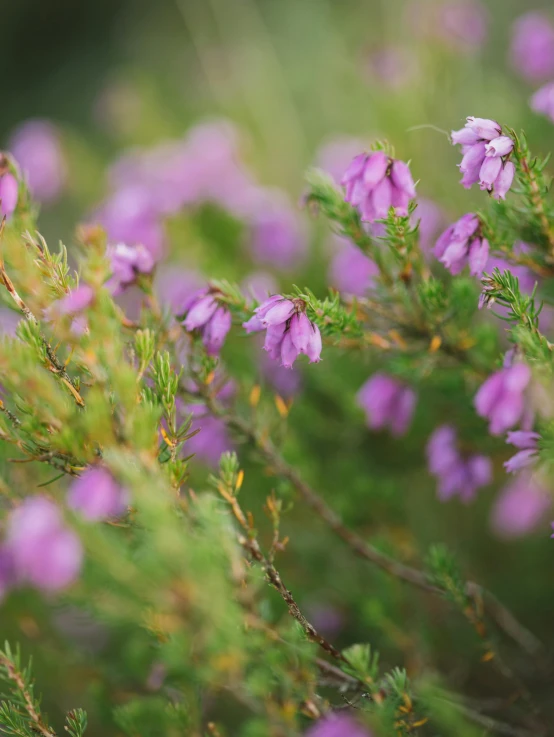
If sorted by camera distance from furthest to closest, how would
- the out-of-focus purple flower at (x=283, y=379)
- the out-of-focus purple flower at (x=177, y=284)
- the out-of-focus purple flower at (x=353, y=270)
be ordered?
1. the out-of-focus purple flower at (x=177, y=284)
2. the out-of-focus purple flower at (x=283, y=379)
3. the out-of-focus purple flower at (x=353, y=270)

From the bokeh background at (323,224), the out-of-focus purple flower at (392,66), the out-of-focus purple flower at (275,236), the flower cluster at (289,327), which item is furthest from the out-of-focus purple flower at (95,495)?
the out-of-focus purple flower at (392,66)

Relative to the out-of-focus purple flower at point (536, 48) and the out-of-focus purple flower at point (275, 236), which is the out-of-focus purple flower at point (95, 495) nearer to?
the out-of-focus purple flower at point (275, 236)

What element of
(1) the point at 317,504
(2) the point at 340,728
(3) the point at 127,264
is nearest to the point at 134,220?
(3) the point at 127,264

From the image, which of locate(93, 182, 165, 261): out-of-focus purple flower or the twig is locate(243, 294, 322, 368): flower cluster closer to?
the twig

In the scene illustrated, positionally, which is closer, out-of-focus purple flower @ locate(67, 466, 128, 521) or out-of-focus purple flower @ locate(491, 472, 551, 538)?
out-of-focus purple flower @ locate(67, 466, 128, 521)

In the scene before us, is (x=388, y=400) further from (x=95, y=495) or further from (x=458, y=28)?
(x=458, y=28)

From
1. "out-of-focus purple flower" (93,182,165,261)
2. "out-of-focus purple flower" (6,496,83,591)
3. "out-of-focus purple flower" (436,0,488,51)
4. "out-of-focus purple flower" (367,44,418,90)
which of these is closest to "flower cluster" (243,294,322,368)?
"out-of-focus purple flower" (6,496,83,591)

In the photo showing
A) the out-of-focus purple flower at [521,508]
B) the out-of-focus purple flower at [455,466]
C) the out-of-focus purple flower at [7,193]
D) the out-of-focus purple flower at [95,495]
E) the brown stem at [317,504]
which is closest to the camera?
the out-of-focus purple flower at [95,495]

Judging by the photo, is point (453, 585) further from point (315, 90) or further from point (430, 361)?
point (315, 90)
